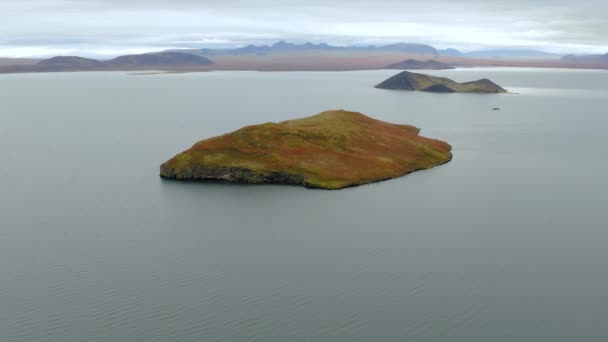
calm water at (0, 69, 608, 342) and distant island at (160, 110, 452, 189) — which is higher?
distant island at (160, 110, 452, 189)

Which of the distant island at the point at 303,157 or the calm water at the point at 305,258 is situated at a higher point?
the distant island at the point at 303,157

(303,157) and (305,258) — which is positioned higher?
(303,157)

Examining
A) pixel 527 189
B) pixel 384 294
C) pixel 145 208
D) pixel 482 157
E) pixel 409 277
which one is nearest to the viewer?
pixel 384 294

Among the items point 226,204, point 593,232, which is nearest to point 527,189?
point 593,232

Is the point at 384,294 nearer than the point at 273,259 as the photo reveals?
Yes

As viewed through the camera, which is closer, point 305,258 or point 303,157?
point 305,258

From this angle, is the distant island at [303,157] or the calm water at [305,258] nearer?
the calm water at [305,258]

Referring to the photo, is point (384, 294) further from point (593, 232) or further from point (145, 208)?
point (145, 208)

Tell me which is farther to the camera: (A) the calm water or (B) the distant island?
(B) the distant island
